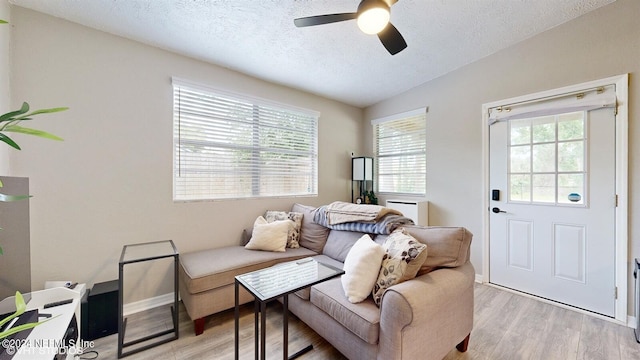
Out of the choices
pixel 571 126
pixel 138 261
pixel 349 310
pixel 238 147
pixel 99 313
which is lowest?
pixel 99 313

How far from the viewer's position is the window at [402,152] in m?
3.82

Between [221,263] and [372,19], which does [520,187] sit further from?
[221,263]

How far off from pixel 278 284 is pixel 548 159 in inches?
120

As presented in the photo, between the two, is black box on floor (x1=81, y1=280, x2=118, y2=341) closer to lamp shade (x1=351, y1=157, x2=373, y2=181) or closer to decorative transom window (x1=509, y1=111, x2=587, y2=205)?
lamp shade (x1=351, y1=157, x2=373, y2=181)

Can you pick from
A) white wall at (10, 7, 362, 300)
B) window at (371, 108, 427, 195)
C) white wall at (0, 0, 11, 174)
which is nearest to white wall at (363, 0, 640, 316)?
window at (371, 108, 427, 195)

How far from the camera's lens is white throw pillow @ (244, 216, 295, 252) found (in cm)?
274

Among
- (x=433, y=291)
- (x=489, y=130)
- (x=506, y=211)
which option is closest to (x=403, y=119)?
(x=489, y=130)

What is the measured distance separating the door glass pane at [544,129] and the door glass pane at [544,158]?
0.24ft

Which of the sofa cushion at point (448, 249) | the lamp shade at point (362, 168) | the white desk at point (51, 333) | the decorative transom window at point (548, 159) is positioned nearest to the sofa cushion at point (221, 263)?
the white desk at point (51, 333)

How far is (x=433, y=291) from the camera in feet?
5.10

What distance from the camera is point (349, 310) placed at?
1.64 m

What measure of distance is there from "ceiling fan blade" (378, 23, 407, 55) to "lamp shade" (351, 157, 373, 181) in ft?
7.69

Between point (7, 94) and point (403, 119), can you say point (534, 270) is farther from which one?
point (7, 94)

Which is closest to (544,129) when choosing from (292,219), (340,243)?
(340,243)
